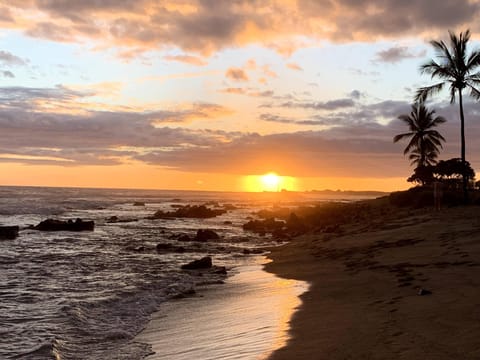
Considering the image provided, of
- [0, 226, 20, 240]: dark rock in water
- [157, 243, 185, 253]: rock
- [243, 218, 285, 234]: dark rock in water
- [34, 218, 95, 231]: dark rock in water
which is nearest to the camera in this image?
[157, 243, 185, 253]: rock

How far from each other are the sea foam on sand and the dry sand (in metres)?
0.41

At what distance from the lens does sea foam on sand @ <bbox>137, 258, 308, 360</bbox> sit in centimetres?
753

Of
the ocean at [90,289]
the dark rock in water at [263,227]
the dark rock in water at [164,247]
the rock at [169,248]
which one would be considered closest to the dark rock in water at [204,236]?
the ocean at [90,289]

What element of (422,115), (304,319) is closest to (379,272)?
(304,319)

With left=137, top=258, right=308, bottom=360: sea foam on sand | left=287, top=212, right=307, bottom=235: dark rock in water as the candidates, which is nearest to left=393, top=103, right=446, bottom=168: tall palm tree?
left=287, top=212, right=307, bottom=235: dark rock in water

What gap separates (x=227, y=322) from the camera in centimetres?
963

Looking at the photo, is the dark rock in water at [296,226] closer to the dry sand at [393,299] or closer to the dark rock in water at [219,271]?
the dark rock in water at [219,271]

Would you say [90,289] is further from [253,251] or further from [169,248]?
[253,251]

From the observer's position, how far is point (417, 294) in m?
9.21

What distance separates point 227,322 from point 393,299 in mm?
3470

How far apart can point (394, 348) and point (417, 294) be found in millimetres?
3450

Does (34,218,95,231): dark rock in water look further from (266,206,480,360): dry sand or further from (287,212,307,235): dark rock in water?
(266,206,480,360): dry sand

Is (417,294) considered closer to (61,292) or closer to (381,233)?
(61,292)

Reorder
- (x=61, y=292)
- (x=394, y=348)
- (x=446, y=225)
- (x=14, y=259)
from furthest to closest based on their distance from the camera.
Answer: (x=14, y=259) < (x=446, y=225) < (x=61, y=292) < (x=394, y=348)
